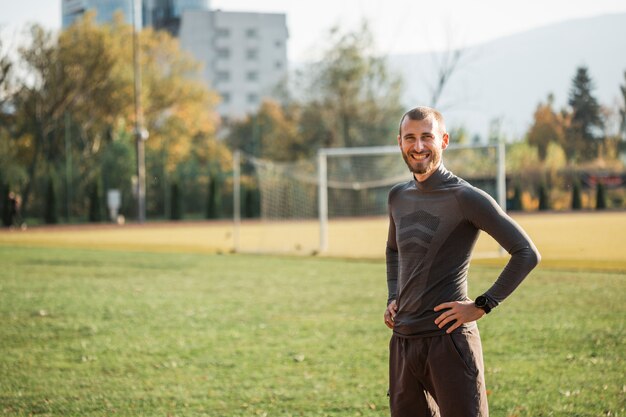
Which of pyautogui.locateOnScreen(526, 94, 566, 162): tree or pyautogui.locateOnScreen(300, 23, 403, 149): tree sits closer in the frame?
pyautogui.locateOnScreen(526, 94, 566, 162): tree

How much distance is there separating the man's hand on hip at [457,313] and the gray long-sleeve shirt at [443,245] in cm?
4

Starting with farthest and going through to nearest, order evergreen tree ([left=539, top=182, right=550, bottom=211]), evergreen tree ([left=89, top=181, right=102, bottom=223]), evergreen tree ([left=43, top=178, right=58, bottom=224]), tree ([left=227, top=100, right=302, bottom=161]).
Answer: tree ([left=227, top=100, right=302, bottom=161]) < evergreen tree ([left=539, top=182, right=550, bottom=211]) < evergreen tree ([left=89, top=181, right=102, bottom=223]) < evergreen tree ([left=43, top=178, right=58, bottom=224])

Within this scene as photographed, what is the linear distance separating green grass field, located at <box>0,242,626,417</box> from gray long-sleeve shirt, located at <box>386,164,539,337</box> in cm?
228

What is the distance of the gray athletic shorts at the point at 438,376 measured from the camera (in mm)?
3230

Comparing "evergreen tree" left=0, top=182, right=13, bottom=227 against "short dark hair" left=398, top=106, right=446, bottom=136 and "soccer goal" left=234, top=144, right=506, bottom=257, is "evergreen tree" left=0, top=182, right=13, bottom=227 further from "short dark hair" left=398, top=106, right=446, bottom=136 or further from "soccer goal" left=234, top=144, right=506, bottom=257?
"short dark hair" left=398, top=106, right=446, bottom=136

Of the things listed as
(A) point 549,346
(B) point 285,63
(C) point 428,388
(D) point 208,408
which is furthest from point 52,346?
(B) point 285,63

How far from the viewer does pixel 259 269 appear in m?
16.2

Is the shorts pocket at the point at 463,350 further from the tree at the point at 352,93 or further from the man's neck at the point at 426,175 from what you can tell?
the tree at the point at 352,93

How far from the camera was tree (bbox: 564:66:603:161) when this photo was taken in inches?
1660

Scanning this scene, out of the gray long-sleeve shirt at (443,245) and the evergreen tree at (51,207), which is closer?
the gray long-sleeve shirt at (443,245)

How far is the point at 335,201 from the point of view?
126 feet

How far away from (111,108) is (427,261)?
4756 cm

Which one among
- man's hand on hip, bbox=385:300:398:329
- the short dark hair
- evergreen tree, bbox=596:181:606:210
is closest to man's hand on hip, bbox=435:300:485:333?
man's hand on hip, bbox=385:300:398:329

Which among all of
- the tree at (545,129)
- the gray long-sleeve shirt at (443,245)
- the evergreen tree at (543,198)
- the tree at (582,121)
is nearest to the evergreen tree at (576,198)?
the tree at (582,121)
